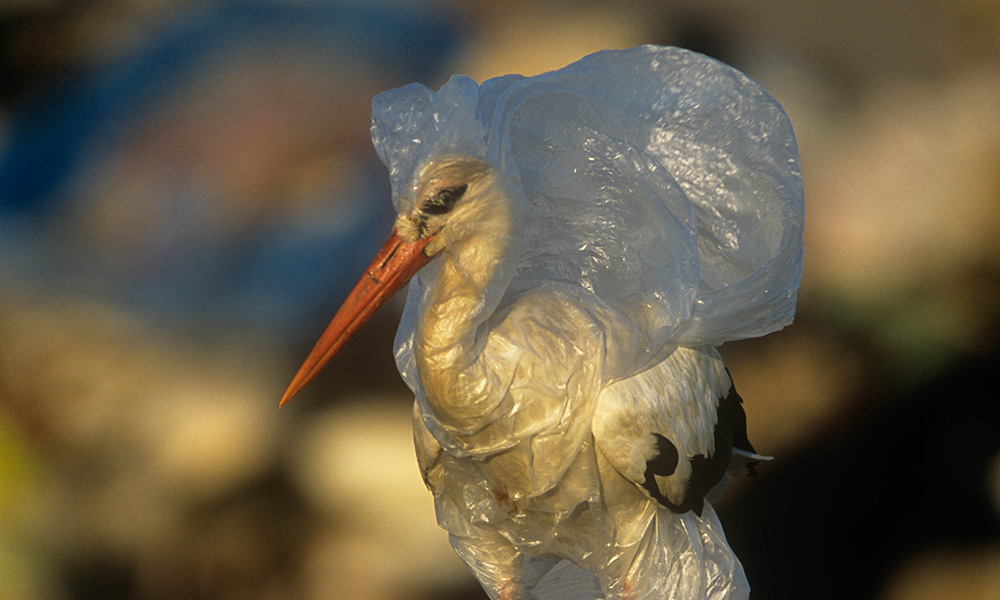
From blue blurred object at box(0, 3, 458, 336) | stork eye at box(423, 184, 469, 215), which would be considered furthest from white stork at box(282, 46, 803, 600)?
blue blurred object at box(0, 3, 458, 336)

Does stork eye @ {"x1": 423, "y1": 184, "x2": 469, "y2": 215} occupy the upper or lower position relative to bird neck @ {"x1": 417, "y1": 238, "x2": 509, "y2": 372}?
upper

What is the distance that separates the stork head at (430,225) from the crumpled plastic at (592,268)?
1 centimetres

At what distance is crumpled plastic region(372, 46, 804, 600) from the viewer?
91 cm

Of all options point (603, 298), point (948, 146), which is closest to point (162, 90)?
point (603, 298)

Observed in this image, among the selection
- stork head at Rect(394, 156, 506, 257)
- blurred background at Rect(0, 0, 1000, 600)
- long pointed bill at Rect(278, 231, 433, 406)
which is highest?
stork head at Rect(394, 156, 506, 257)

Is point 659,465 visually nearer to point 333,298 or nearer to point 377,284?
point 377,284

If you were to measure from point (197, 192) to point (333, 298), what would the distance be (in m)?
0.33

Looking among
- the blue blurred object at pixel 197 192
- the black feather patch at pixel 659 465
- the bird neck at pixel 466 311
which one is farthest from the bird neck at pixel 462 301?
the blue blurred object at pixel 197 192

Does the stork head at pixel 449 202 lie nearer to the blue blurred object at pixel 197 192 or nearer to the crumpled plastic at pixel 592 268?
the crumpled plastic at pixel 592 268

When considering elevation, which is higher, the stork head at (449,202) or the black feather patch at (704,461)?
the stork head at (449,202)

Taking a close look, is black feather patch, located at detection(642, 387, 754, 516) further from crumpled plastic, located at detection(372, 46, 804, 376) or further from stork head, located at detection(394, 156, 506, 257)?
stork head, located at detection(394, 156, 506, 257)

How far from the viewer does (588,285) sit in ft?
3.33

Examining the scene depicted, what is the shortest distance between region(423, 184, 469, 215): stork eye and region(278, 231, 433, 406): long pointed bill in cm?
3

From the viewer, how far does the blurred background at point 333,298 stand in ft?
5.51
